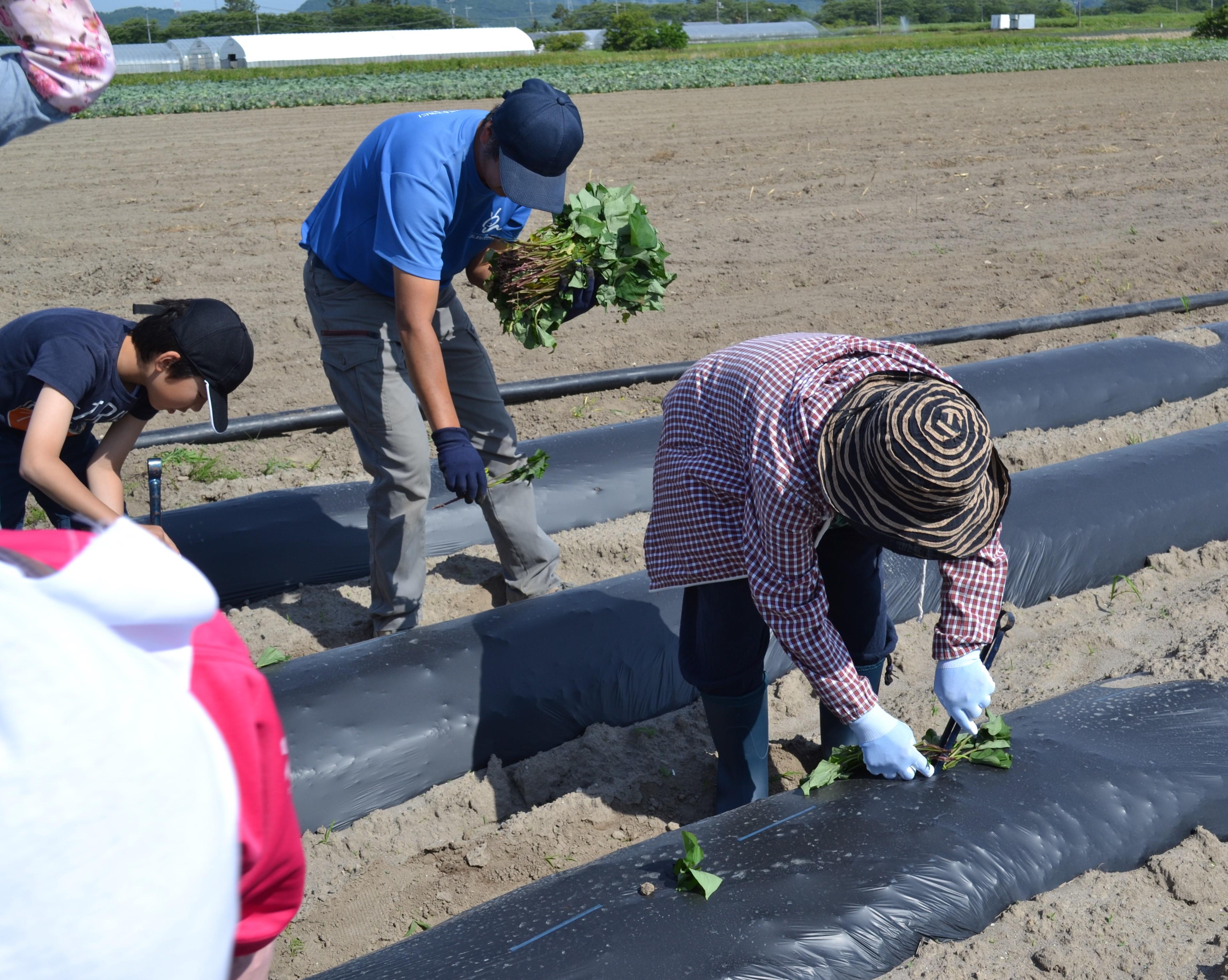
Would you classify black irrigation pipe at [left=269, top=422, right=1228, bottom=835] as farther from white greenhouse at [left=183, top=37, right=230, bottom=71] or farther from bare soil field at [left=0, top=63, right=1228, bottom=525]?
white greenhouse at [left=183, top=37, right=230, bottom=71]

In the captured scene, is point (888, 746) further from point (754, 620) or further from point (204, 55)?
point (204, 55)

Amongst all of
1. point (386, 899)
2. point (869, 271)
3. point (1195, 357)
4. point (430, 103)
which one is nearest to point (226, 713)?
point (386, 899)

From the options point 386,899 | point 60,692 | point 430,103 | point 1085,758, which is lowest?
point 386,899

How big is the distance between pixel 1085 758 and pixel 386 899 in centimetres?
154

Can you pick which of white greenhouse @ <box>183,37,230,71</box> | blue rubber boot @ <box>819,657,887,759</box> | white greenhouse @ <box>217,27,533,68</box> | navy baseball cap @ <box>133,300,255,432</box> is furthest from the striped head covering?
white greenhouse @ <box>183,37,230,71</box>

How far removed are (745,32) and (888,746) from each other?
220ft

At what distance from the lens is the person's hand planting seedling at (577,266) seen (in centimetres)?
330

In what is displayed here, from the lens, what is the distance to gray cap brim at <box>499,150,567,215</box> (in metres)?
2.74

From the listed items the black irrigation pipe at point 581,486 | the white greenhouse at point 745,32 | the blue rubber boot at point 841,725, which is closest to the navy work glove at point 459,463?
the black irrigation pipe at point 581,486

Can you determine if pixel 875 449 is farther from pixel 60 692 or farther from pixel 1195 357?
pixel 1195 357

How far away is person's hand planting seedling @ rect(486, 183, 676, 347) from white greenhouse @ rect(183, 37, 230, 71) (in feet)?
151

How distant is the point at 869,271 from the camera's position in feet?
24.6

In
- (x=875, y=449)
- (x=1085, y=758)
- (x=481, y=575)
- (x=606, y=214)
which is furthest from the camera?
(x=481, y=575)

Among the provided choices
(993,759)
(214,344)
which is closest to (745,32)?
(214,344)
